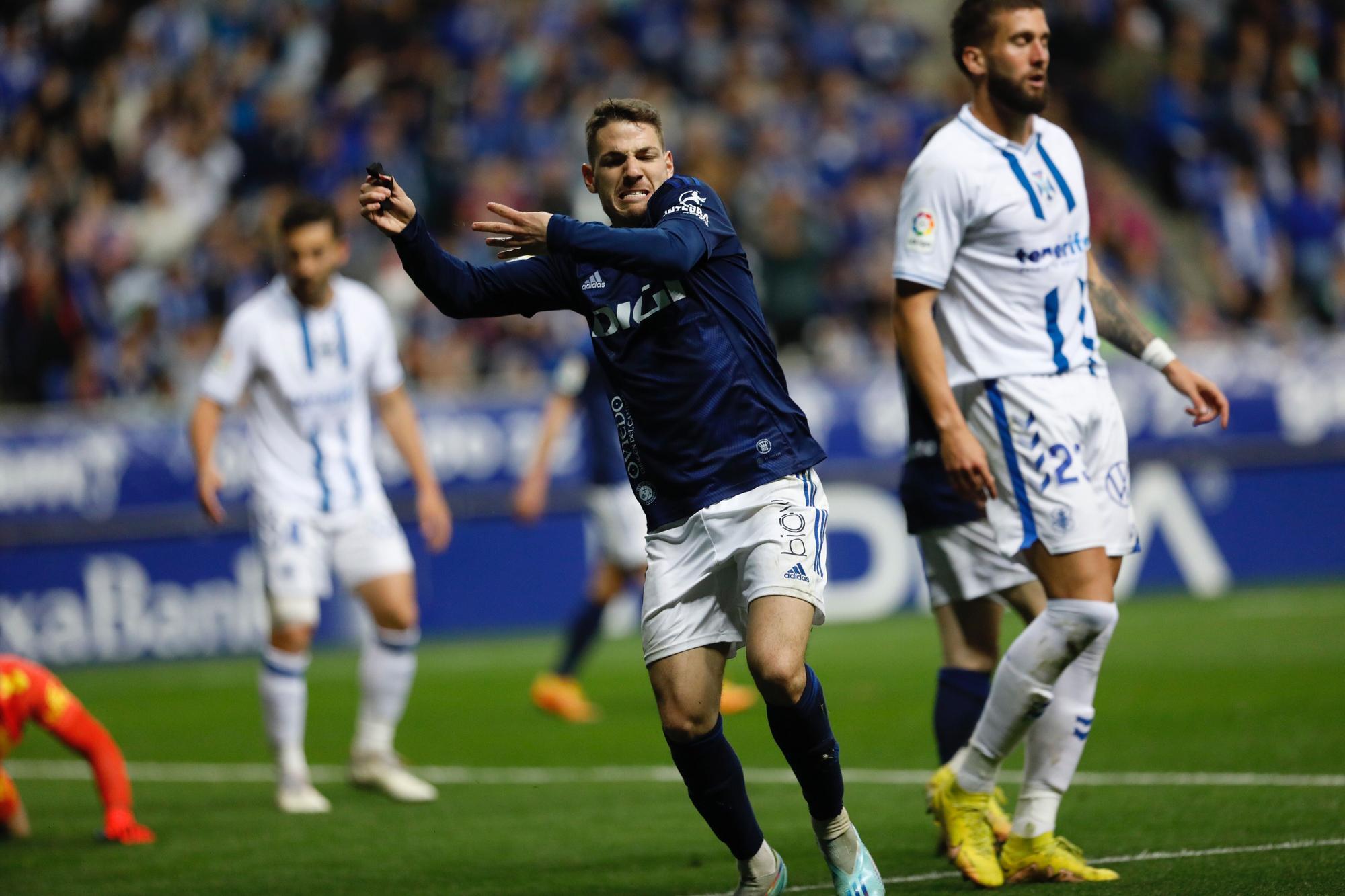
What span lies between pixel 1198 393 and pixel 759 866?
203 cm

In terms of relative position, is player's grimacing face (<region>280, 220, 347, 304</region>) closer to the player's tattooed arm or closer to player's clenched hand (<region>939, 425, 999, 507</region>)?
the player's tattooed arm

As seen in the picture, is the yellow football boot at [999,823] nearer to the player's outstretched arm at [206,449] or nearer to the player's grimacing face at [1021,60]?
the player's grimacing face at [1021,60]

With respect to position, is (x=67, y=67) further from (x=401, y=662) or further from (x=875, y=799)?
(x=875, y=799)

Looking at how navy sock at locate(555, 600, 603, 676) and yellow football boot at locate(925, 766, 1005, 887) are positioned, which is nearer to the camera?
yellow football boot at locate(925, 766, 1005, 887)

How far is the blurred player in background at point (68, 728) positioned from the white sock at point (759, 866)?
9.69ft

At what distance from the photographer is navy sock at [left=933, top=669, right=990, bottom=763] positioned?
230 inches

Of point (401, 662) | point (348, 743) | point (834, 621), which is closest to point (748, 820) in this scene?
point (401, 662)

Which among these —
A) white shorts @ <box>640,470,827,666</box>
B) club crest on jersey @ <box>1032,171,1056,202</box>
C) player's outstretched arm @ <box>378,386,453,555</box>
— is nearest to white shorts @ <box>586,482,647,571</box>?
player's outstretched arm @ <box>378,386,453,555</box>

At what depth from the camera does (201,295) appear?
17266 millimetres

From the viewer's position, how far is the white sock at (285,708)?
7711mm

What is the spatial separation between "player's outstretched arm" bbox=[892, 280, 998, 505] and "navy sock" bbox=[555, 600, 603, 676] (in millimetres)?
5224

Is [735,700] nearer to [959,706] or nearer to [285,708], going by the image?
[285,708]

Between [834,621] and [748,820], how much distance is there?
965cm

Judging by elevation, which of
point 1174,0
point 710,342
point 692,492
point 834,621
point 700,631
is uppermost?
point 1174,0
